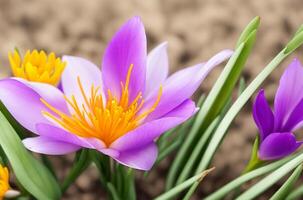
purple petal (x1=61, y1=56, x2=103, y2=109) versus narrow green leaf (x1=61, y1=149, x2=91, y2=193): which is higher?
purple petal (x1=61, y1=56, x2=103, y2=109)

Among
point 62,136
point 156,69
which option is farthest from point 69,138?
point 156,69

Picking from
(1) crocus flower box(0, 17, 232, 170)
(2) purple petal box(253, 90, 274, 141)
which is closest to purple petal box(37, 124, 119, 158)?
(1) crocus flower box(0, 17, 232, 170)

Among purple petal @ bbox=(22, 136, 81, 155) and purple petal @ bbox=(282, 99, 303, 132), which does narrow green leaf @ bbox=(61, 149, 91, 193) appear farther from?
purple petal @ bbox=(282, 99, 303, 132)

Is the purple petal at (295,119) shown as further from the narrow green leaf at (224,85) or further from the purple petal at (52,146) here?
the purple petal at (52,146)

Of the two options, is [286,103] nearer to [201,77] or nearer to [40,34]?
[201,77]

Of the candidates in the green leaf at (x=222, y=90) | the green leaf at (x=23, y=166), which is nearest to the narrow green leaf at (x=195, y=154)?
the green leaf at (x=222, y=90)

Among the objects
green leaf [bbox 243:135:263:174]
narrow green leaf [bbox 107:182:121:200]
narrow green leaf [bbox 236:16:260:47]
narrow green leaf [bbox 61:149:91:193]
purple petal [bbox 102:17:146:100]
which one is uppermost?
narrow green leaf [bbox 236:16:260:47]

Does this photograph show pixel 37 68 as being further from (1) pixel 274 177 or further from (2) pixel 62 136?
(1) pixel 274 177
